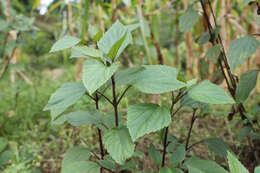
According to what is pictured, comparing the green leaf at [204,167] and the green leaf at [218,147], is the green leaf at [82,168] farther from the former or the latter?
the green leaf at [218,147]

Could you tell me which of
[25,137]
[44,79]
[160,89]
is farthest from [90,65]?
[44,79]

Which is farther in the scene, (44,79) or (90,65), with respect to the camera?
(44,79)

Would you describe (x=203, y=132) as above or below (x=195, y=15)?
below

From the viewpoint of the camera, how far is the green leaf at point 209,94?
1.42 ft

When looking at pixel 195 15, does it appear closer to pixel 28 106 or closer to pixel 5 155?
pixel 5 155

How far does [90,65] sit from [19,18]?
96 centimetres

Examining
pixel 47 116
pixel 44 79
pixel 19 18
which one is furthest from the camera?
pixel 44 79

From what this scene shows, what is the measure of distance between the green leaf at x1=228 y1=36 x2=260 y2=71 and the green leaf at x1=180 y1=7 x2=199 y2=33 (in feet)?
0.56

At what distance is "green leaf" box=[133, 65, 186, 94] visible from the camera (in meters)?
0.43

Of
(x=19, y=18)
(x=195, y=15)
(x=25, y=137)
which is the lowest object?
(x=25, y=137)

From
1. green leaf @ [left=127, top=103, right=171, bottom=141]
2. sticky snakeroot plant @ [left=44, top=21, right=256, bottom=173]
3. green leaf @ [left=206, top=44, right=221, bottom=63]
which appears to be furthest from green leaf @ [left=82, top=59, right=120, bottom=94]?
green leaf @ [left=206, top=44, right=221, bottom=63]

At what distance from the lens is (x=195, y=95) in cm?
46

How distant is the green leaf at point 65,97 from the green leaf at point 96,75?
78 mm

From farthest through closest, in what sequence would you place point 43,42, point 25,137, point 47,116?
point 43,42 < point 47,116 < point 25,137
